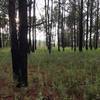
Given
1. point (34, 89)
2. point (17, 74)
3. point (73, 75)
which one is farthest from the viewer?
point (73, 75)

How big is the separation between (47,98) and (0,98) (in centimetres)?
156

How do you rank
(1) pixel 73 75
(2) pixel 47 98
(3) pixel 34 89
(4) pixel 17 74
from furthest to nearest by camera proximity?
(1) pixel 73 75
(4) pixel 17 74
(3) pixel 34 89
(2) pixel 47 98

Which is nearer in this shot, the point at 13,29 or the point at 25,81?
the point at 25,81

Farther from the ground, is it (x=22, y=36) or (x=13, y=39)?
(x=22, y=36)

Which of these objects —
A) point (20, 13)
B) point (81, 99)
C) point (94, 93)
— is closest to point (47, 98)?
point (81, 99)

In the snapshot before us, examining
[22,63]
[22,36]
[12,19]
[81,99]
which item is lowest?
[81,99]

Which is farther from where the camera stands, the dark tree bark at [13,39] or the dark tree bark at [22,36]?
the dark tree bark at [13,39]

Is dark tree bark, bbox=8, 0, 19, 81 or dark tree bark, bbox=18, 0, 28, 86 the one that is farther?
dark tree bark, bbox=8, 0, 19, 81

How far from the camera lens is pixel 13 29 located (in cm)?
938

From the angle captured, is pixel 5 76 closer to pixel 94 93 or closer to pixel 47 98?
pixel 47 98

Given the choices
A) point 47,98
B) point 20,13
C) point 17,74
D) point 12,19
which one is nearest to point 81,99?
point 47,98

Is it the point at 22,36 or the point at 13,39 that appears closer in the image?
the point at 22,36

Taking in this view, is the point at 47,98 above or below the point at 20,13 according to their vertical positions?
below

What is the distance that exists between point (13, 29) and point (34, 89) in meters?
2.79
